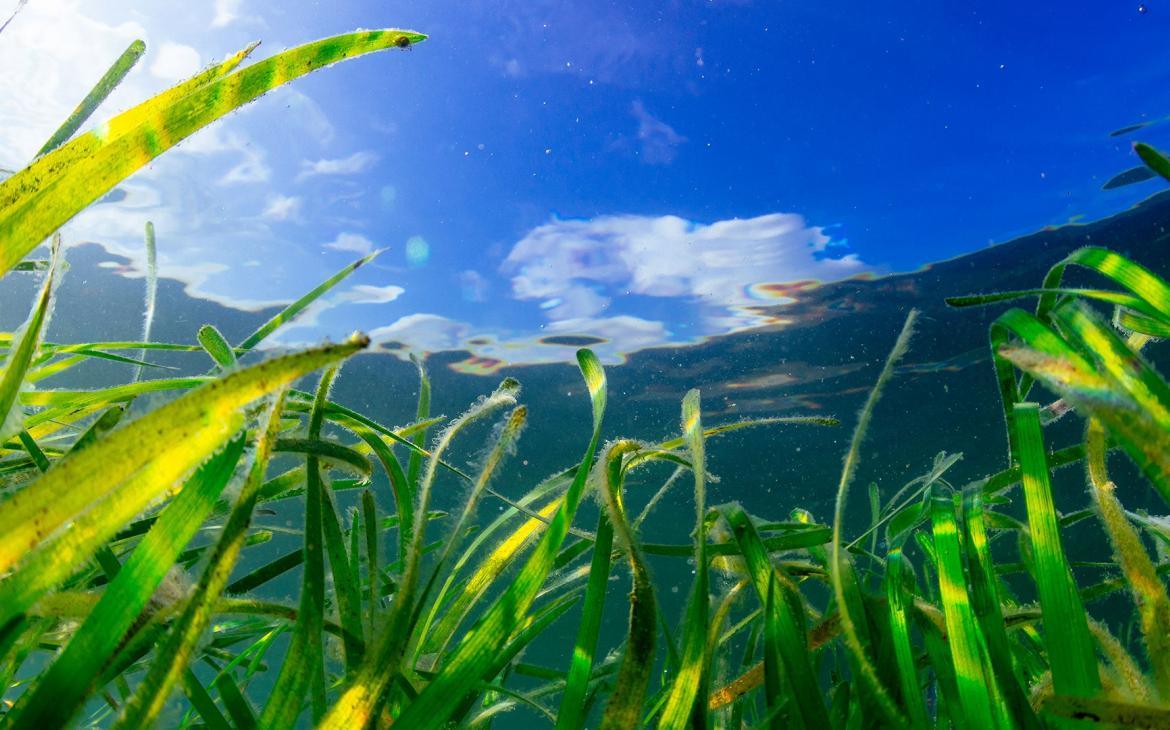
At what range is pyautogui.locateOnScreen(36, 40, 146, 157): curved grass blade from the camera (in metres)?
0.93

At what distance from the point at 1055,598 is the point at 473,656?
790 millimetres

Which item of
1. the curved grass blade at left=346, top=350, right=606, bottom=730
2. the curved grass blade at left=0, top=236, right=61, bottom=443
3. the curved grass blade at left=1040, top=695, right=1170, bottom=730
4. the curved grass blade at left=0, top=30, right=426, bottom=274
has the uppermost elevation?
the curved grass blade at left=0, top=30, right=426, bottom=274

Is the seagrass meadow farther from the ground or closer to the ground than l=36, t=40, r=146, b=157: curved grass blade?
closer to the ground

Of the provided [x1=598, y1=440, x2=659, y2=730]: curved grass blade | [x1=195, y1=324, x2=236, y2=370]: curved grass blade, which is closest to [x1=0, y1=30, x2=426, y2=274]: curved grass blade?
[x1=195, y1=324, x2=236, y2=370]: curved grass blade

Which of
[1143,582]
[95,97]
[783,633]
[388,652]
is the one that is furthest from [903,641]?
[95,97]

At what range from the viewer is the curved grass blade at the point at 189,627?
581 millimetres

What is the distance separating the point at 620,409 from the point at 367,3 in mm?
9922

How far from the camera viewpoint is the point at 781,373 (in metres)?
13.7

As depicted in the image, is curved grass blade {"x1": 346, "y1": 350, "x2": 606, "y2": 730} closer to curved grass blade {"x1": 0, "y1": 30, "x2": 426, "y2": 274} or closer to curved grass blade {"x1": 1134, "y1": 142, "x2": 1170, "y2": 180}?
curved grass blade {"x1": 0, "y1": 30, "x2": 426, "y2": 274}

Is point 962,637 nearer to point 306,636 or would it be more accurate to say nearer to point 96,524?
point 306,636

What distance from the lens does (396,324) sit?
40.0ft

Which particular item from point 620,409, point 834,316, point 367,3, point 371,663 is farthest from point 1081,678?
point 620,409

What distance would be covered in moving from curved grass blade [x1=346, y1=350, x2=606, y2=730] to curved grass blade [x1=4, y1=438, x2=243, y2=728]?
26cm

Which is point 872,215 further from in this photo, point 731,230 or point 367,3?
point 367,3
